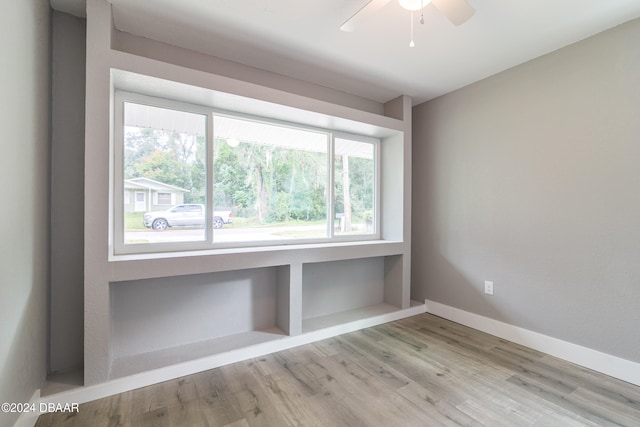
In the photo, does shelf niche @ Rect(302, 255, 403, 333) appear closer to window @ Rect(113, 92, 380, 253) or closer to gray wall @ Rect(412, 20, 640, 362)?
window @ Rect(113, 92, 380, 253)

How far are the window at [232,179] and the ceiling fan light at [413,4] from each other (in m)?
1.42

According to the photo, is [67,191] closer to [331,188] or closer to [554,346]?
[331,188]

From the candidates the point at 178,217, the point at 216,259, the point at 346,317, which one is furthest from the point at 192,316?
the point at 346,317

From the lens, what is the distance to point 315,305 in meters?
2.87

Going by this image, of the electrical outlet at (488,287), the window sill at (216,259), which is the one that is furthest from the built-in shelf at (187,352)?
the electrical outlet at (488,287)

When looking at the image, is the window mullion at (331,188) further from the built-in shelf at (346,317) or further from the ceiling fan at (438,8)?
the ceiling fan at (438,8)

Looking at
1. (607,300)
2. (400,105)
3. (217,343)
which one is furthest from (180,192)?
(607,300)

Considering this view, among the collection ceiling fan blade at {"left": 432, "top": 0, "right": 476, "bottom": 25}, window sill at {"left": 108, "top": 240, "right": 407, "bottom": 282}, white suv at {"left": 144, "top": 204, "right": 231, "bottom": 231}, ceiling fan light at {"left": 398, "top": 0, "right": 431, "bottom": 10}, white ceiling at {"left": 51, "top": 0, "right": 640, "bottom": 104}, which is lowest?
window sill at {"left": 108, "top": 240, "right": 407, "bottom": 282}

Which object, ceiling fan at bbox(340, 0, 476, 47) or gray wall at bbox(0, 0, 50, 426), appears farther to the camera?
ceiling fan at bbox(340, 0, 476, 47)

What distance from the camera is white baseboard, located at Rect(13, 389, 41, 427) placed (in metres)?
1.35

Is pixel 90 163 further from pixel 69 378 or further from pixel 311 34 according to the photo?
pixel 311 34

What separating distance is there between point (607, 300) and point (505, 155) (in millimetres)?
1346

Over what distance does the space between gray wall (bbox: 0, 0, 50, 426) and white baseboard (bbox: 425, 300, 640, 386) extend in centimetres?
333

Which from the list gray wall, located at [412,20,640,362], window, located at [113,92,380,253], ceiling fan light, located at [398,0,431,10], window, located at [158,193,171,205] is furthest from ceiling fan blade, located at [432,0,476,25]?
window, located at [158,193,171,205]
